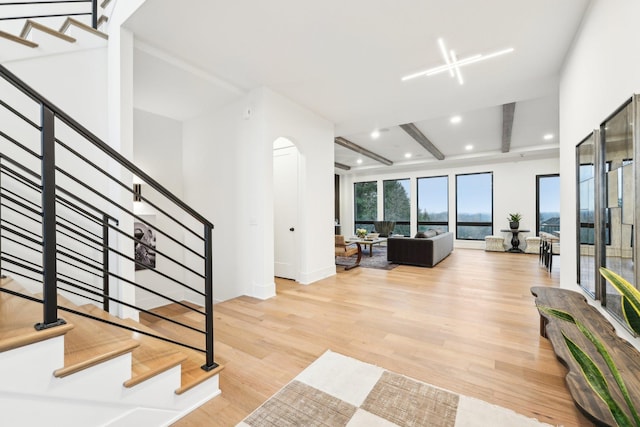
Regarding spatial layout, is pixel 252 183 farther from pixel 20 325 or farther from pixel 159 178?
pixel 20 325

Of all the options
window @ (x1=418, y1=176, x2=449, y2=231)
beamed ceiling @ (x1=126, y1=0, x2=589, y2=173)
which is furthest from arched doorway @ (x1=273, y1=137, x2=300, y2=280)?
window @ (x1=418, y1=176, x2=449, y2=231)

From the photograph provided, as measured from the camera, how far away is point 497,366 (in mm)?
2111

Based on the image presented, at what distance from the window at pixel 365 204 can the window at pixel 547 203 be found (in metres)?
5.21

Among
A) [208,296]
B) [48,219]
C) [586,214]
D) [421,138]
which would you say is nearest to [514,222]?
[421,138]

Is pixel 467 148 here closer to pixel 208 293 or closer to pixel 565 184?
pixel 565 184

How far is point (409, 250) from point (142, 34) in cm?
578

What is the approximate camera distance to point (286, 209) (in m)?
5.01

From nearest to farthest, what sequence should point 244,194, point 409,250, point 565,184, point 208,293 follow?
point 208,293 < point 565,184 < point 244,194 < point 409,250

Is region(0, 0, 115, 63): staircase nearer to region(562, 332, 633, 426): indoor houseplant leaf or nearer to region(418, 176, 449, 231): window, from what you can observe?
region(562, 332, 633, 426): indoor houseplant leaf

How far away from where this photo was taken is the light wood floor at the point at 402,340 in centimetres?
179

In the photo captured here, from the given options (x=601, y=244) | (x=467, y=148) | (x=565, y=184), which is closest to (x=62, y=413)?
(x=601, y=244)

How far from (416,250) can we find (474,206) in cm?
466

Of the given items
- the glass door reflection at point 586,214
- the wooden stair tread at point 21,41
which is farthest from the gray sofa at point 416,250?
the wooden stair tread at point 21,41

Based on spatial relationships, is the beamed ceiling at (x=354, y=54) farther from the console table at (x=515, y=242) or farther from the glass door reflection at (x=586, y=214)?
the console table at (x=515, y=242)
